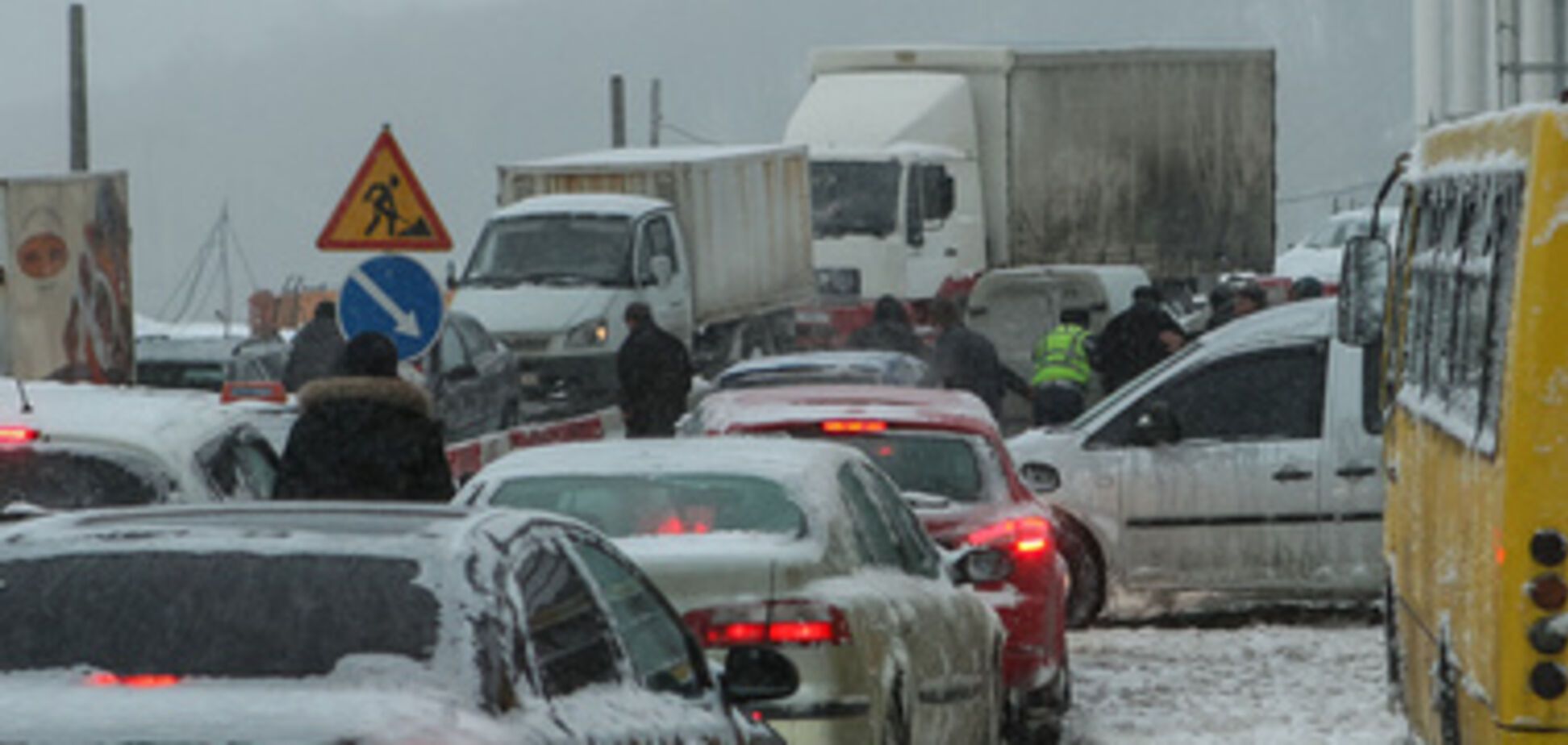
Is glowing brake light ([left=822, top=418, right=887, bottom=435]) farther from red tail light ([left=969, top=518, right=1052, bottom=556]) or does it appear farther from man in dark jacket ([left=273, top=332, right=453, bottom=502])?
man in dark jacket ([left=273, top=332, right=453, bottom=502])

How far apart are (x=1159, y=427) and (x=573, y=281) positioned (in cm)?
1483

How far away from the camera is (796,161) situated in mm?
38344

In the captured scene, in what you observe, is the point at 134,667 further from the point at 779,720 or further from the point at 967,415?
the point at 967,415

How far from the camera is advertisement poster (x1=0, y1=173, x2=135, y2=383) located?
2880 centimetres

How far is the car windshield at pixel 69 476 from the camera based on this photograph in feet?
40.2

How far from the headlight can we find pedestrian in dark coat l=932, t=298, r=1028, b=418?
6.87m

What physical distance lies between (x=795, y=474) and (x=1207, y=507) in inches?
321

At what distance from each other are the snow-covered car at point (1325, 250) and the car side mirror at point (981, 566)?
41026mm

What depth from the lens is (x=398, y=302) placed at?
19.5 m

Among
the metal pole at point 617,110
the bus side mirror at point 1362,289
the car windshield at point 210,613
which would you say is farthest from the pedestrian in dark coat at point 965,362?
the metal pole at point 617,110

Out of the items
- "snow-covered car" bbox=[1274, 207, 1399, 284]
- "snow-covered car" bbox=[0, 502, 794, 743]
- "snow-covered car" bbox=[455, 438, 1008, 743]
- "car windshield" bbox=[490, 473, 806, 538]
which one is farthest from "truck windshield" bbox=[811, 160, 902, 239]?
"snow-covered car" bbox=[0, 502, 794, 743]

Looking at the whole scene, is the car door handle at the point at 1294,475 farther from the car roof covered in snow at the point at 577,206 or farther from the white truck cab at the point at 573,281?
the car roof covered in snow at the point at 577,206

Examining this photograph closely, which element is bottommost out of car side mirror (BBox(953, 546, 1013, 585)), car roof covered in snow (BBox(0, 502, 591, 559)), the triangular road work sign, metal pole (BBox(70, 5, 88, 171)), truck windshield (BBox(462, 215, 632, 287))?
car side mirror (BBox(953, 546, 1013, 585))

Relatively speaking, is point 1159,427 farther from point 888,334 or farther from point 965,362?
point 888,334
